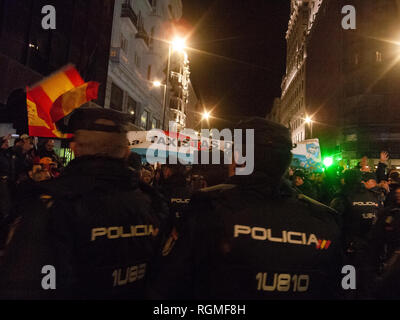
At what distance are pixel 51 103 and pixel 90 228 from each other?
9.35m

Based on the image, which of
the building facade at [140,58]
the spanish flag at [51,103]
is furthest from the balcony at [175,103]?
the spanish flag at [51,103]

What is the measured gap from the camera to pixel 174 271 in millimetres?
1804

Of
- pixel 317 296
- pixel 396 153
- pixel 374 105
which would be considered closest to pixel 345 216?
pixel 317 296

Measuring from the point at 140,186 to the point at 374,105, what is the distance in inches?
1661

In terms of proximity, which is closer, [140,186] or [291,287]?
[291,287]

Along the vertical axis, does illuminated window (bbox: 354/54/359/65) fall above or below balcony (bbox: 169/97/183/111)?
above

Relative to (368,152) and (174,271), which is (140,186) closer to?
(174,271)

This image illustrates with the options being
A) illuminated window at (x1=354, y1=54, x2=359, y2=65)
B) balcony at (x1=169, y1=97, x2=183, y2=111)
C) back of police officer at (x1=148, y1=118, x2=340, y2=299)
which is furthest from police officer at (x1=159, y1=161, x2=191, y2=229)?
balcony at (x1=169, y1=97, x2=183, y2=111)

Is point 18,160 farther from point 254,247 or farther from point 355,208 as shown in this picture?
point 355,208

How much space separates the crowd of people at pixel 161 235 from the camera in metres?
1.65

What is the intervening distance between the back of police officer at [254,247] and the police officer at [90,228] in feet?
0.79

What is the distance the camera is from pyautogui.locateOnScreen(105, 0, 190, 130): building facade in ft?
68.0

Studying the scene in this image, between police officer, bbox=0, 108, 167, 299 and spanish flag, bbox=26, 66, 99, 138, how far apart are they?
7.01 metres

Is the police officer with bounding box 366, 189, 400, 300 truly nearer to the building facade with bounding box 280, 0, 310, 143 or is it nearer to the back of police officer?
the back of police officer
